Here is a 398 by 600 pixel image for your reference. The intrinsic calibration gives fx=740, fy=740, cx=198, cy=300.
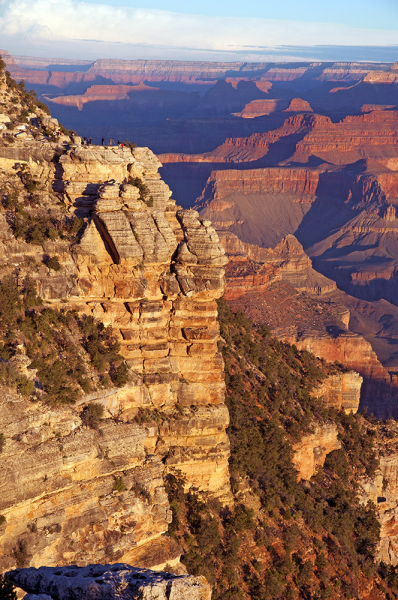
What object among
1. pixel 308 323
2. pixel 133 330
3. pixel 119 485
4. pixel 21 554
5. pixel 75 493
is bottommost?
pixel 308 323

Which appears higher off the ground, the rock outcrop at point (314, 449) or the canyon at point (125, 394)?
the canyon at point (125, 394)

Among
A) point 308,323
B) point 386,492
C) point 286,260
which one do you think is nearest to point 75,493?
point 386,492

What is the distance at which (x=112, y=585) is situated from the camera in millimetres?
12180

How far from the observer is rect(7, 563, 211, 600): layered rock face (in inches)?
473

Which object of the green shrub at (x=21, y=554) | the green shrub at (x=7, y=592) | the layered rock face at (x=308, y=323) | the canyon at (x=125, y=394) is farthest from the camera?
the layered rock face at (x=308, y=323)

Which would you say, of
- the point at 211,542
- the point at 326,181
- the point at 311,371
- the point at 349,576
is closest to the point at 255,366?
the point at 311,371

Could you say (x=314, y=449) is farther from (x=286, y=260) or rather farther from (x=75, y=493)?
(x=286, y=260)

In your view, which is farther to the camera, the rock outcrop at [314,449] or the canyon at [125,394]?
the rock outcrop at [314,449]

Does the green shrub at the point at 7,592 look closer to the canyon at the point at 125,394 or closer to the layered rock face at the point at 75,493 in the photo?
the canyon at the point at 125,394

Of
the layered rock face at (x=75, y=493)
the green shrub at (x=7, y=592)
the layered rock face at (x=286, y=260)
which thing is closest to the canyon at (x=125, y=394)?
the layered rock face at (x=75, y=493)

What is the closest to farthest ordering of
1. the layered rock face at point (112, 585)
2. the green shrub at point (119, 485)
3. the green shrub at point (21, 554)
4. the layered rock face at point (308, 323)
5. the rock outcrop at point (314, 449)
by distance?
1. the layered rock face at point (112, 585)
2. the green shrub at point (21, 554)
3. the green shrub at point (119, 485)
4. the rock outcrop at point (314, 449)
5. the layered rock face at point (308, 323)

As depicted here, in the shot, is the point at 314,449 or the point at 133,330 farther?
the point at 314,449

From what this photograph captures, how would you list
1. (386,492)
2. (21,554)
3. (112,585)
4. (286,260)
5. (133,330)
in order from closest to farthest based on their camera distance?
(112,585) < (21,554) < (133,330) < (386,492) < (286,260)

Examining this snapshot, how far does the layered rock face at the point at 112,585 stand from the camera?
1201 cm
